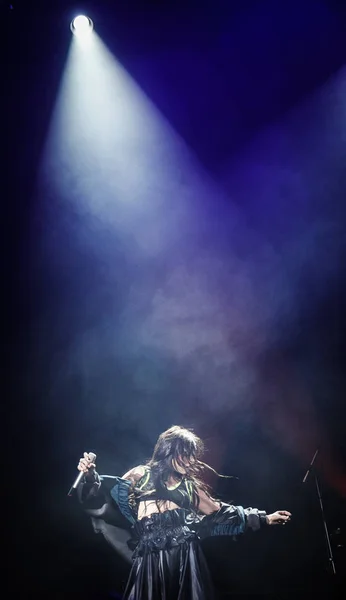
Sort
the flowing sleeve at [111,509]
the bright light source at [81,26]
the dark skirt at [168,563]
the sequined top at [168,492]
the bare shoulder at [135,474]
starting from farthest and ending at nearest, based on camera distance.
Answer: the bright light source at [81,26], the bare shoulder at [135,474], the sequined top at [168,492], the flowing sleeve at [111,509], the dark skirt at [168,563]

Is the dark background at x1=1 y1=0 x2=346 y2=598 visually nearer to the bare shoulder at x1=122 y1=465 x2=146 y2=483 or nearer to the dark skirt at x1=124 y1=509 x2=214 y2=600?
the bare shoulder at x1=122 y1=465 x2=146 y2=483

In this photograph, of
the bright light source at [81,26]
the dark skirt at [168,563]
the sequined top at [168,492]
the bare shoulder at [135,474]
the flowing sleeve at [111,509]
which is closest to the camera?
the dark skirt at [168,563]

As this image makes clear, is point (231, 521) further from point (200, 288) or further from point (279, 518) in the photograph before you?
point (200, 288)

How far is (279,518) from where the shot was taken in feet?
10.3

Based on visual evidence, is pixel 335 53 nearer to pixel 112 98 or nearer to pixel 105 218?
pixel 112 98

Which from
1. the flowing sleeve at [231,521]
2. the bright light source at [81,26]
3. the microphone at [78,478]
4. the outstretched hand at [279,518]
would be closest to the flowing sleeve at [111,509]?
the microphone at [78,478]

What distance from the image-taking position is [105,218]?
3840mm

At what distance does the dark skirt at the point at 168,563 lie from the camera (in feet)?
9.37

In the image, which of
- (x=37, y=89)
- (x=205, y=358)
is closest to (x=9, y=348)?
(x=205, y=358)

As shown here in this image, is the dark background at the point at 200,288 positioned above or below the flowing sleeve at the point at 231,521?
above

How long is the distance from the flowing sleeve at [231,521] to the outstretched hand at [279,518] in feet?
0.17

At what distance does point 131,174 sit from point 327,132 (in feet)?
5.77

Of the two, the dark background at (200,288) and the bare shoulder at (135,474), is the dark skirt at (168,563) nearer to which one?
the dark background at (200,288)

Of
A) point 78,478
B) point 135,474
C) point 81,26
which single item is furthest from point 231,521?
point 81,26
